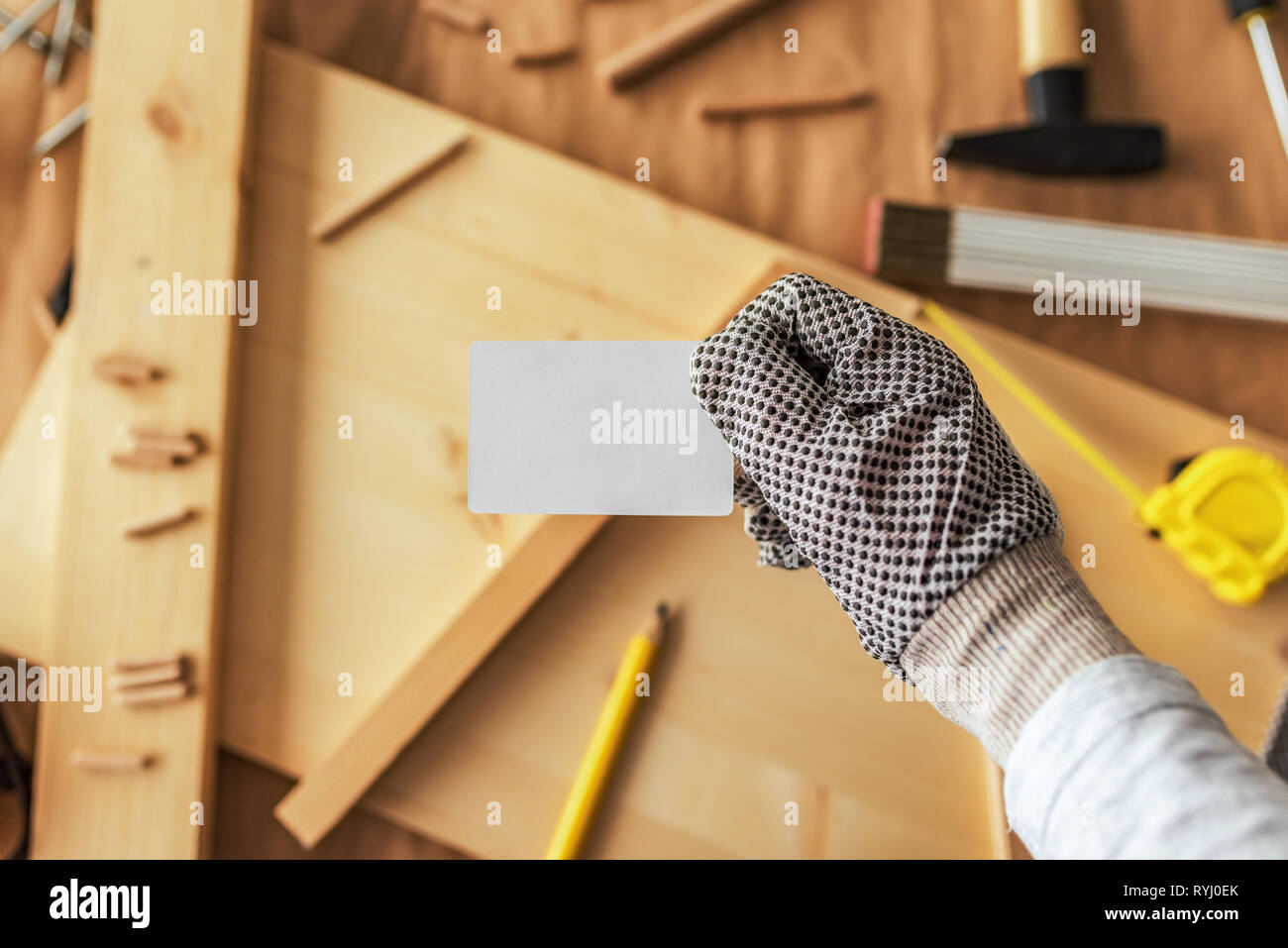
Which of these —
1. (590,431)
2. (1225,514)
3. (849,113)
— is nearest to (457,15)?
(849,113)

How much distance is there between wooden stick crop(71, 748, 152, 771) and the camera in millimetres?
499

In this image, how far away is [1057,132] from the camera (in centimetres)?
58

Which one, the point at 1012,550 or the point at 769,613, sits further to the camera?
the point at 769,613

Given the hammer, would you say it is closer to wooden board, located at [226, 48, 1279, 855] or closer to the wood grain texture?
the wood grain texture

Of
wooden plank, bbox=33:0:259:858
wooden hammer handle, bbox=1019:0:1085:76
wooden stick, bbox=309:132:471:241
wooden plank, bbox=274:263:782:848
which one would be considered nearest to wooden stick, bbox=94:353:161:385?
wooden plank, bbox=33:0:259:858

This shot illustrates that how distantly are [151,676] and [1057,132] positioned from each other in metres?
0.72

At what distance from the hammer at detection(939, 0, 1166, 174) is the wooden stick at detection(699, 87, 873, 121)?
7 centimetres

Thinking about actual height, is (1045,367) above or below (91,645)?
above

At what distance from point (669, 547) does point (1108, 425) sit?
0.31 meters

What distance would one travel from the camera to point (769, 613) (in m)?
0.52
